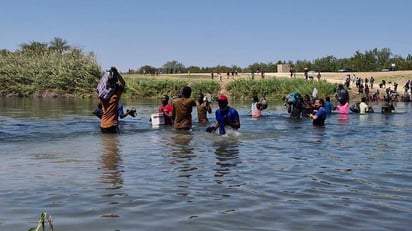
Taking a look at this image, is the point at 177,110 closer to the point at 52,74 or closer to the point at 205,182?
the point at 205,182

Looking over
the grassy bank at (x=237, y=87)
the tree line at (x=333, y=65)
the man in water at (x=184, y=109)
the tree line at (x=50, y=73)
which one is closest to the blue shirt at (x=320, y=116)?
the man in water at (x=184, y=109)

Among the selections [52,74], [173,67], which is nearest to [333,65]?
[173,67]

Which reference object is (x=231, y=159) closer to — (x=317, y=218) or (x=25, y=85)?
(x=317, y=218)

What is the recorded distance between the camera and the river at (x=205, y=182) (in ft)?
20.9

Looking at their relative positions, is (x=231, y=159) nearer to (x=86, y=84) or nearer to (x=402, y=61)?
(x=86, y=84)

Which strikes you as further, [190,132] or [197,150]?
[190,132]

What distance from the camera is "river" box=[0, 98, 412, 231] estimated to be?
636 centimetres

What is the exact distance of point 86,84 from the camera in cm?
5816

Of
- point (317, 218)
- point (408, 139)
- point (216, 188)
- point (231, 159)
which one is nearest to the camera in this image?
point (317, 218)

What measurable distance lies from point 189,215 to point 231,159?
181 inches

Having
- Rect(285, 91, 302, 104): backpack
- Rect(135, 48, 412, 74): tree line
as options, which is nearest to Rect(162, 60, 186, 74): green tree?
Rect(135, 48, 412, 74): tree line

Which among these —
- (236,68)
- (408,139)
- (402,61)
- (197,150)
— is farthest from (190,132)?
(402,61)

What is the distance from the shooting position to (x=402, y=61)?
313ft

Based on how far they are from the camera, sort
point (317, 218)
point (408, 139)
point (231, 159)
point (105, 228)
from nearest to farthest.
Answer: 1. point (105, 228)
2. point (317, 218)
3. point (231, 159)
4. point (408, 139)
